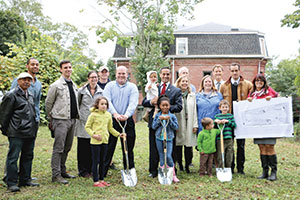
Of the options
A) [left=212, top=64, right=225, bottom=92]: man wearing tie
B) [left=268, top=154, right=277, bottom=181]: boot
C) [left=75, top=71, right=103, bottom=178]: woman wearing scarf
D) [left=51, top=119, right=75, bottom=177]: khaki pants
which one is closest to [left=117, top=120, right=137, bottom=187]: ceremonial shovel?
[left=75, top=71, right=103, bottom=178]: woman wearing scarf

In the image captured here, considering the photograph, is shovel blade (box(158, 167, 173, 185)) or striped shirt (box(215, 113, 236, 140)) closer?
shovel blade (box(158, 167, 173, 185))

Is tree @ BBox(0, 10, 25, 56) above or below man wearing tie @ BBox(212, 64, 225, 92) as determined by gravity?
above

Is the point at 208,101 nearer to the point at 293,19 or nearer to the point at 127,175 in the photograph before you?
the point at 127,175

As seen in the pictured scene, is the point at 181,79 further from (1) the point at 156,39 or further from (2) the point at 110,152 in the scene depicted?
(1) the point at 156,39

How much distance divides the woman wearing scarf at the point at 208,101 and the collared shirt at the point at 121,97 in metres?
1.43

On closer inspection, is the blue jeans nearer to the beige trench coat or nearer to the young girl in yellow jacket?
the beige trench coat

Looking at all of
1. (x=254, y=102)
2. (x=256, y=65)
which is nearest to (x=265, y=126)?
(x=254, y=102)

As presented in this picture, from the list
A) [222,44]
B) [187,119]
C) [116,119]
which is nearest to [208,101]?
[187,119]

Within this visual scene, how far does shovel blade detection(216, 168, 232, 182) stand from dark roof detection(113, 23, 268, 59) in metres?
21.1

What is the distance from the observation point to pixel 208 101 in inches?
236

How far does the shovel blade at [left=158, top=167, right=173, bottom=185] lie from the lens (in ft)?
17.2

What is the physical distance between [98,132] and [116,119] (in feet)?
1.46

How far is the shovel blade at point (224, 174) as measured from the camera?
545 cm

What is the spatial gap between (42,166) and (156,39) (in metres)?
19.2
